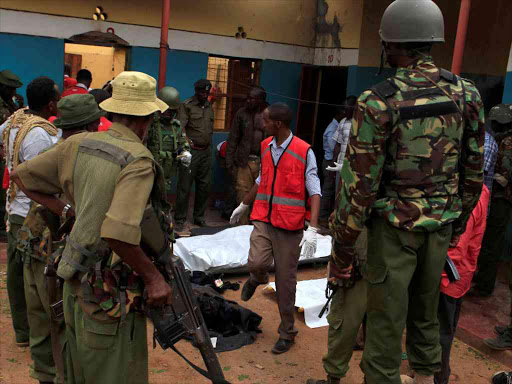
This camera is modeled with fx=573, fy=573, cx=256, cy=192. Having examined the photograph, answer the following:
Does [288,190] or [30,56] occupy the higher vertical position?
[30,56]

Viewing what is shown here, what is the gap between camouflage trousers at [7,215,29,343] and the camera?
13.7 ft

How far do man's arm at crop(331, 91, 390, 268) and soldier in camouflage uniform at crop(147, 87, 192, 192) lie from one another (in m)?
4.88

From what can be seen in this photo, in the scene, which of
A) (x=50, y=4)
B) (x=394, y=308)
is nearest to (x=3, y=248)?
(x=50, y=4)

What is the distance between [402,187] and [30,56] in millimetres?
7201

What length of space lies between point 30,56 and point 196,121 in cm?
261

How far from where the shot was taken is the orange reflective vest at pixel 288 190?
4832 mm

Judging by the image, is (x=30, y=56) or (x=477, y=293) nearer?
(x=477, y=293)

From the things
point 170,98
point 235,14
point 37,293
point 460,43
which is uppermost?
point 235,14

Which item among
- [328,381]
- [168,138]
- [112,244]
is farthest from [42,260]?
[168,138]

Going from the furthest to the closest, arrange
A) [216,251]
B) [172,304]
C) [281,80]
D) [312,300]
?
[281,80] < [216,251] < [312,300] < [172,304]

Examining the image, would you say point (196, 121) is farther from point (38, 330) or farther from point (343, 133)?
point (38, 330)

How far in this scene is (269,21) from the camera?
1060 cm

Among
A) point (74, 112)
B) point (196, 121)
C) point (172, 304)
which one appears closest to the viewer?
point (172, 304)

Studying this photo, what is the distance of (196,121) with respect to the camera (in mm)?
8922
